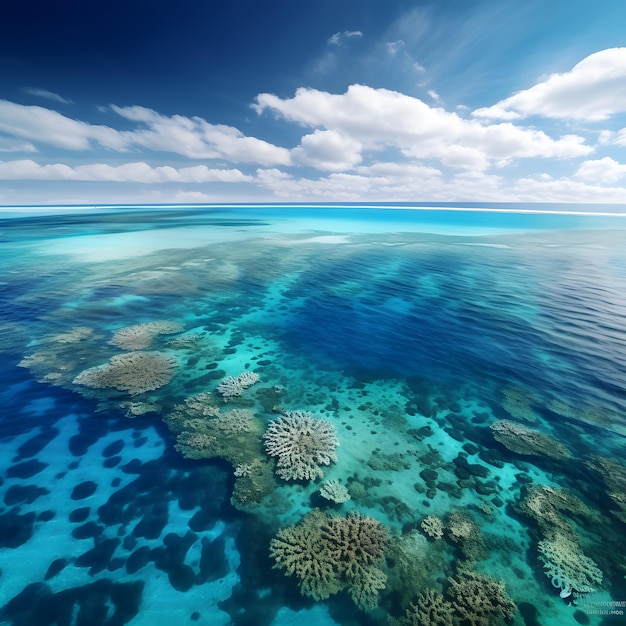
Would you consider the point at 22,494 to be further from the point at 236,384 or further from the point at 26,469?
the point at 236,384

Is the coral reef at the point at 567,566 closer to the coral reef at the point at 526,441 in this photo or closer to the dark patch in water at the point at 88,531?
the coral reef at the point at 526,441

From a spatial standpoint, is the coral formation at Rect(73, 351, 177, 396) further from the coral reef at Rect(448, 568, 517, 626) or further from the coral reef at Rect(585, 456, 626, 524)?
the coral reef at Rect(585, 456, 626, 524)

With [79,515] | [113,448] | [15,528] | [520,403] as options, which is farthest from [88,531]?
[520,403]

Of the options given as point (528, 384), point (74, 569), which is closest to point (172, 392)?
point (74, 569)

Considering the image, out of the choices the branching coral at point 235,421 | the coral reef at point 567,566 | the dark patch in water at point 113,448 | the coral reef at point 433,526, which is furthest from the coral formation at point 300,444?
the coral reef at point 567,566

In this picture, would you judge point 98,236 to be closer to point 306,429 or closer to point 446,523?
point 306,429

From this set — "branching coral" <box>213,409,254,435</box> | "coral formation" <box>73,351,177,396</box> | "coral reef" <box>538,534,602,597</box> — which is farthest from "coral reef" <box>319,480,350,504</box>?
"coral formation" <box>73,351,177,396</box>

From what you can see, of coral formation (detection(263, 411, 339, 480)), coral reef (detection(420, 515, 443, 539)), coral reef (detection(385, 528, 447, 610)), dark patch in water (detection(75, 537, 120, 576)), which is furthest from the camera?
coral formation (detection(263, 411, 339, 480))
